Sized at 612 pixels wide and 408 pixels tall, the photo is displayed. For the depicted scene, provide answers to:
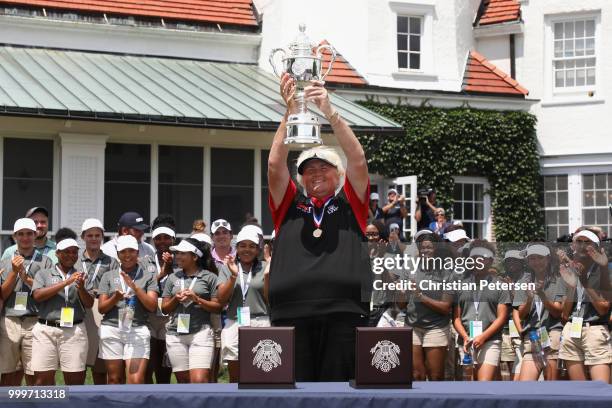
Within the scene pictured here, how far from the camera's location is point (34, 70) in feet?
52.6

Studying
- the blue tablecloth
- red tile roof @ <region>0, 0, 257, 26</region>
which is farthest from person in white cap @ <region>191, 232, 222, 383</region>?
red tile roof @ <region>0, 0, 257, 26</region>

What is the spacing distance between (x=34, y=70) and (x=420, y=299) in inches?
332

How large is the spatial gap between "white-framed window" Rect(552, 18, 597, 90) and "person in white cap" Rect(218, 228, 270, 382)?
12.5 metres

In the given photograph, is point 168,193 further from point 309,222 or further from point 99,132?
point 309,222

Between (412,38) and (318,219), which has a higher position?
(412,38)

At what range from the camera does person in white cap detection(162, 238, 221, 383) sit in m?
9.66

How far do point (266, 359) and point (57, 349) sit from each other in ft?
16.6

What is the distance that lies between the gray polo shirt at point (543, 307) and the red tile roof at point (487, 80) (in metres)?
10.8

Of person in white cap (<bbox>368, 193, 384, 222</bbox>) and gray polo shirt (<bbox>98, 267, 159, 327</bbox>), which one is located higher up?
person in white cap (<bbox>368, 193, 384, 222</bbox>)

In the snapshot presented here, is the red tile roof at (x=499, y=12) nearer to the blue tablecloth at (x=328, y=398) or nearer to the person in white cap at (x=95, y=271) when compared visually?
the person in white cap at (x=95, y=271)

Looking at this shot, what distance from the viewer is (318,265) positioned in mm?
5695

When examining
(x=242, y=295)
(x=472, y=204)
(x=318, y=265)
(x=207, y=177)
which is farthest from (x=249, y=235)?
(x=472, y=204)

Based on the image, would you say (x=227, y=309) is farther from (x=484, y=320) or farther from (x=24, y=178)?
(x=24, y=178)

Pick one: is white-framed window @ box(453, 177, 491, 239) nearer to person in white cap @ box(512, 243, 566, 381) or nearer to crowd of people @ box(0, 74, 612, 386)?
crowd of people @ box(0, 74, 612, 386)
